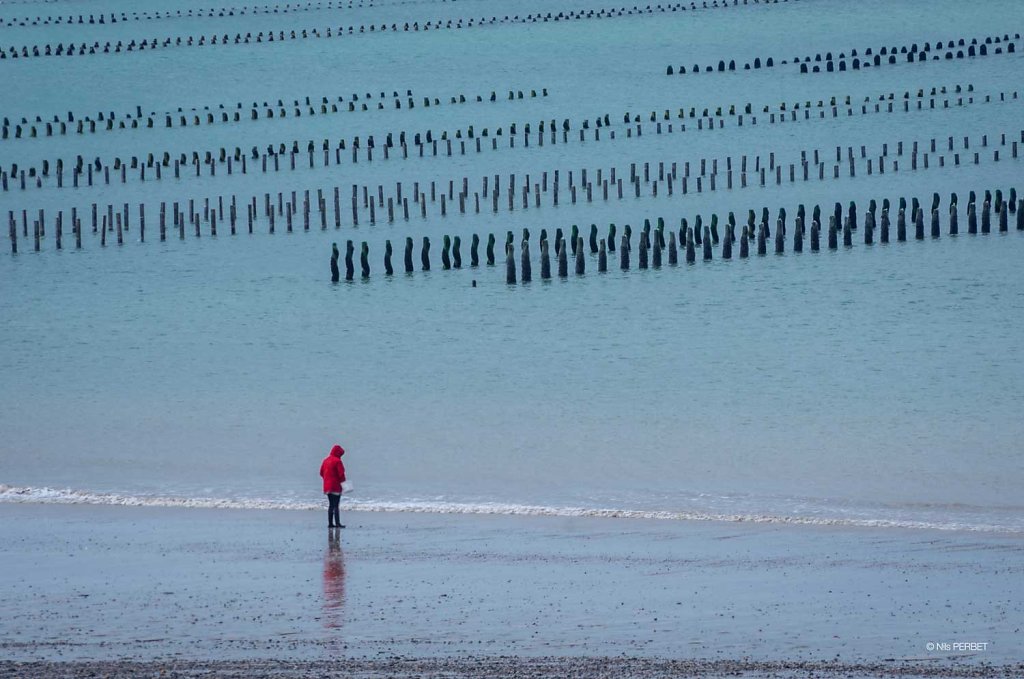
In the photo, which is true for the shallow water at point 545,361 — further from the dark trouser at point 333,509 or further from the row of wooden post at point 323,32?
the row of wooden post at point 323,32

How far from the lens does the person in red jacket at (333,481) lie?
59.9 ft

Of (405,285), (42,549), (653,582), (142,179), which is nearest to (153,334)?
(405,285)

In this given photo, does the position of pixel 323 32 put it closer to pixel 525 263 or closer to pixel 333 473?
pixel 525 263

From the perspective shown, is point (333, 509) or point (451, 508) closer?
point (333, 509)

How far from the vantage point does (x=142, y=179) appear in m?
65.5

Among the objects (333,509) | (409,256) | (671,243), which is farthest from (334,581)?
(409,256)

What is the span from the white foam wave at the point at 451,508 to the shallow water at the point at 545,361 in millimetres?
120

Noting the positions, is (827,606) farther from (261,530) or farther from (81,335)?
(81,335)

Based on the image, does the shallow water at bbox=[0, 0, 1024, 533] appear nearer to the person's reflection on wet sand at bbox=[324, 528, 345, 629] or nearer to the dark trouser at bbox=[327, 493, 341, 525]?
the dark trouser at bbox=[327, 493, 341, 525]

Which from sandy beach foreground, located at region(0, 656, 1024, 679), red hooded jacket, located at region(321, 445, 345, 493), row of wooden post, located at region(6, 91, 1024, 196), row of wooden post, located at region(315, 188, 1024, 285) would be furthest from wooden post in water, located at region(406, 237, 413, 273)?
sandy beach foreground, located at region(0, 656, 1024, 679)

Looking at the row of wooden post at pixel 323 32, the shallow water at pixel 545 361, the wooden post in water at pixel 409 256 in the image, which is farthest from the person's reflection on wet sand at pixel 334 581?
the row of wooden post at pixel 323 32

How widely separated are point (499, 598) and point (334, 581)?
1651 millimetres

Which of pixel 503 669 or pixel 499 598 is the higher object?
pixel 499 598

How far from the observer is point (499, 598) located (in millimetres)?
15312
